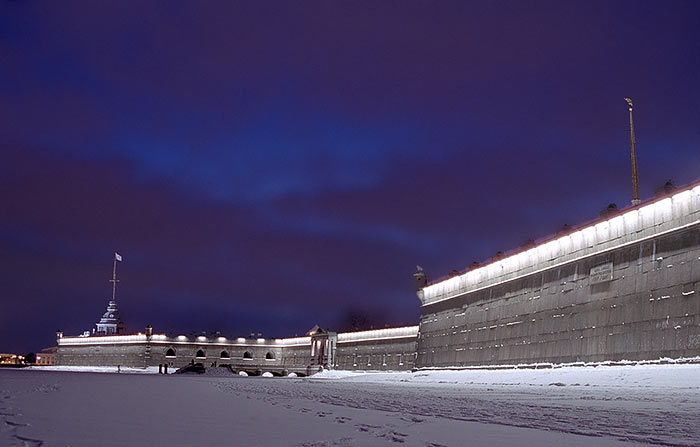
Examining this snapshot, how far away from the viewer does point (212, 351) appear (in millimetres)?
130625

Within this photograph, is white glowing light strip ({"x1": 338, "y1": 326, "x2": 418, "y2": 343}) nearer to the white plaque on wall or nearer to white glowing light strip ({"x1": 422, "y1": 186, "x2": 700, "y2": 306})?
white glowing light strip ({"x1": 422, "y1": 186, "x2": 700, "y2": 306})

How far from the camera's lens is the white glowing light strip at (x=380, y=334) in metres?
79.2

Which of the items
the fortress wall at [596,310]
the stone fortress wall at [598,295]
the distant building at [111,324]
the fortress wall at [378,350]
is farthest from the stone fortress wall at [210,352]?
the stone fortress wall at [598,295]

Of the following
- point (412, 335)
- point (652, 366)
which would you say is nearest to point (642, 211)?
point (652, 366)

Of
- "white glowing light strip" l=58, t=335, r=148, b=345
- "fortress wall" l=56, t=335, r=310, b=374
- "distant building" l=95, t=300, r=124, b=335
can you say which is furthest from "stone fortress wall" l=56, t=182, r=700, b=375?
"distant building" l=95, t=300, r=124, b=335

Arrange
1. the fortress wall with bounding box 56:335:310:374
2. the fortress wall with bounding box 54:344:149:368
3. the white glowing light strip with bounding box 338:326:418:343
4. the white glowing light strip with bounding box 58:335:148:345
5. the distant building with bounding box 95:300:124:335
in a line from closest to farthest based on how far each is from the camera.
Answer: the white glowing light strip with bounding box 338:326:418:343 → the fortress wall with bounding box 56:335:310:374 → the fortress wall with bounding box 54:344:149:368 → the white glowing light strip with bounding box 58:335:148:345 → the distant building with bounding box 95:300:124:335

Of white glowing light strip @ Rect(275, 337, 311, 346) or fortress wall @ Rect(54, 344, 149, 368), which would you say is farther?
fortress wall @ Rect(54, 344, 149, 368)

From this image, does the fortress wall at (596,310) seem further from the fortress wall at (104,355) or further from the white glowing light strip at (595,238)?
the fortress wall at (104,355)

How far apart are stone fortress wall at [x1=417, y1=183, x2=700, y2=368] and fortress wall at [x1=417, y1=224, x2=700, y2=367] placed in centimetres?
6

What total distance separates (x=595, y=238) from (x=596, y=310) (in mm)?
4414

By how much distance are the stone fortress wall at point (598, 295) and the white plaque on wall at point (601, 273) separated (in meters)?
0.06

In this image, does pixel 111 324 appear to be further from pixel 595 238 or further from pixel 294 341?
pixel 595 238

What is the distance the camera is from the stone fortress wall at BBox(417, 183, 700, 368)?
29.2m

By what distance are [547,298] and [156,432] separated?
122ft
